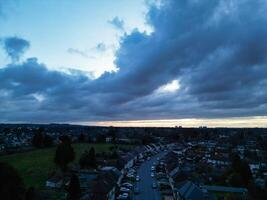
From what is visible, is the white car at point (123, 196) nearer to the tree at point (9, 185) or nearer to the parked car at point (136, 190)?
the parked car at point (136, 190)

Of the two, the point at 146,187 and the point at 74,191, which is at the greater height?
the point at 74,191

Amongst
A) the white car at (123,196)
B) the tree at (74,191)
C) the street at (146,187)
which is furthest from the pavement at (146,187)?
the tree at (74,191)

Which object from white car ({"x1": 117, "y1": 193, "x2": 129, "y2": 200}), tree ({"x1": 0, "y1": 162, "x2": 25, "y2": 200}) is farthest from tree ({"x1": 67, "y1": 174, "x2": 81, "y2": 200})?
tree ({"x1": 0, "y1": 162, "x2": 25, "y2": 200})

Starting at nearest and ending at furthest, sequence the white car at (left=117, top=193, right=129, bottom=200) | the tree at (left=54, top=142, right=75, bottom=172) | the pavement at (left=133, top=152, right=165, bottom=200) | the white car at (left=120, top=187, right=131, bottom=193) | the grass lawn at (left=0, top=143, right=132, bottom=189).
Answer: the white car at (left=117, top=193, right=129, bottom=200), the pavement at (left=133, top=152, right=165, bottom=200), the white car at (left=120, top=187, right=131, bottom=193), the grass lawn at (left=0, top=143, right=132, bottom=189), the tree at (left=54, top=142, right=75, bottom=172)

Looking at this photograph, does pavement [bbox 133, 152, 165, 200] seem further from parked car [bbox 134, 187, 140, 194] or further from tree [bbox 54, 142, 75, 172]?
tree [bbox 54, 142, 75, 172]

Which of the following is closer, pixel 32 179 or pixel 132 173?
pixel 32 179

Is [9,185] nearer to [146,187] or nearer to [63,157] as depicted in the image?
[146,187]

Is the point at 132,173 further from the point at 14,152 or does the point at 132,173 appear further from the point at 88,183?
the point at 14,152

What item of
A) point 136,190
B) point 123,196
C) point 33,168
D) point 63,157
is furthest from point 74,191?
point 33,168

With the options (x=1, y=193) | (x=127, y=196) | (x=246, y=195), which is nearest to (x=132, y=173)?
(x=127, y=196)
